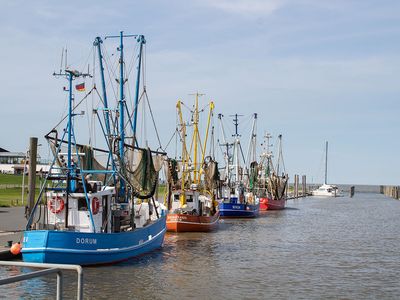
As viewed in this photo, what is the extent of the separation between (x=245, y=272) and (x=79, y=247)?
7364mm

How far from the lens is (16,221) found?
122 ft

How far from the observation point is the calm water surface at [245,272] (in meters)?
21.0

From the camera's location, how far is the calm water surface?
21.0 meters

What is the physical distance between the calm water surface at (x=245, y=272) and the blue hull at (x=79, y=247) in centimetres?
59

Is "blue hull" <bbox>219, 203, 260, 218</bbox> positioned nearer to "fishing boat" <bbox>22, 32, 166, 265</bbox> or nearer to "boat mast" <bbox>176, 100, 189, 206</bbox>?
"boat mast" <bbox>176, 100, 189, 206</bbox>

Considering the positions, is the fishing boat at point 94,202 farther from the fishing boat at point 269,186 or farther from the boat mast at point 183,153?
the fishing boat at point 269,186

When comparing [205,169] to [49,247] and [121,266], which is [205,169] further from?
[49,247]

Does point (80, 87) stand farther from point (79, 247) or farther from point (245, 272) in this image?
point (245, 272)

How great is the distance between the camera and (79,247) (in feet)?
77.6

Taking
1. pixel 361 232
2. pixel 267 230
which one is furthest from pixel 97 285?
pixel 361 232

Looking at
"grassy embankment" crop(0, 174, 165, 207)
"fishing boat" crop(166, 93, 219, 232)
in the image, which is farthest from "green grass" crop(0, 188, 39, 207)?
"fishing boat" crop(166, 93, 219, 232)

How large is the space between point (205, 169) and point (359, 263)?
75.4 feet

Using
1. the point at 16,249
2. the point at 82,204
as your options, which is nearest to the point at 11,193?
the point at 82,204

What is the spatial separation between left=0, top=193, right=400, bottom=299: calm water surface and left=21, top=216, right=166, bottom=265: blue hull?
1.93 feet
